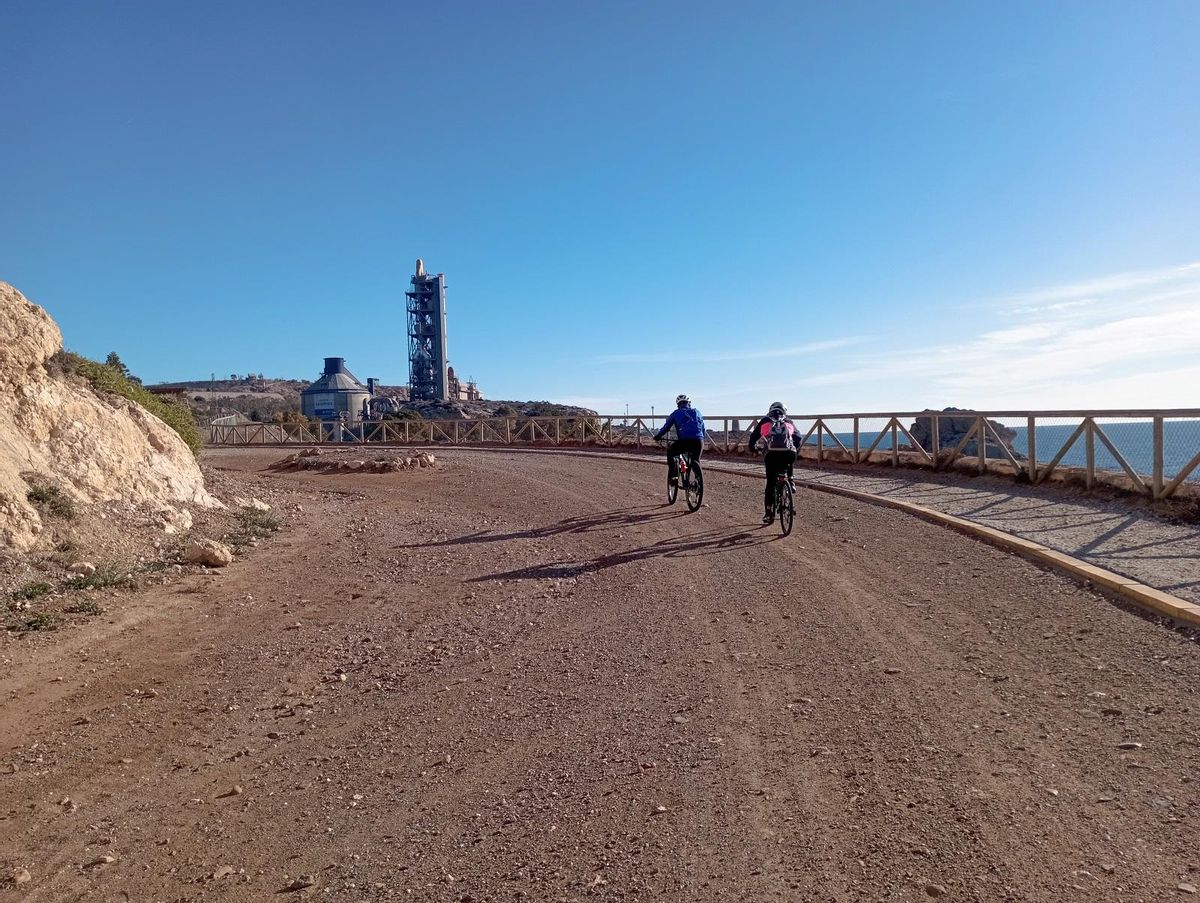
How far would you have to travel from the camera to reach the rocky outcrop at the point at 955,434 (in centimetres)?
1855

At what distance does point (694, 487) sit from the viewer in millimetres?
14930

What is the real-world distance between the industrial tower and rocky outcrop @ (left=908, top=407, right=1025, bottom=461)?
253 ft

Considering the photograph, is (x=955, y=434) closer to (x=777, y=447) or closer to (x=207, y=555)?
(x=777, y=447)

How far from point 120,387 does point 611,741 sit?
12.9 metres

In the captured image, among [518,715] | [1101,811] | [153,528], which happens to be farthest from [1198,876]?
[153,528]

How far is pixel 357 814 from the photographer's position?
421cm

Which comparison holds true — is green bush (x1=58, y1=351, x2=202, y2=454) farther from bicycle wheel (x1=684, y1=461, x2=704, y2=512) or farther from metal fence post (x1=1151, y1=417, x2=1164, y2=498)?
metal fence post (x1=1151, y1=417, x2=1164, y2=498)

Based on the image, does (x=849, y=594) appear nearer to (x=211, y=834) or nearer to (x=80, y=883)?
(x=211, y=834)

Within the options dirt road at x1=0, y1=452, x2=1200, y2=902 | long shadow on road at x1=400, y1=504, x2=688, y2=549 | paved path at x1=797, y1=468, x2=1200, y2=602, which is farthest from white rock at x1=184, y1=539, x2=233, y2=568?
paved path at x1=797, y1=468, x2=1200, y2=602

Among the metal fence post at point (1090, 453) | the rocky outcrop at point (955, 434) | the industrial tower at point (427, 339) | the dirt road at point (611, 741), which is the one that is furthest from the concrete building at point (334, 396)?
the dirt road at point (611, 741)

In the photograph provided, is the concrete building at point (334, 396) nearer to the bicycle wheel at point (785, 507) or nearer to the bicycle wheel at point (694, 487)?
the bicycle wheel at point (694, 487)

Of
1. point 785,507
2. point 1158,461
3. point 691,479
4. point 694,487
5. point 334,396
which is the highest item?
point 334,396

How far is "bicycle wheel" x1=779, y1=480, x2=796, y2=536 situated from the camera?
12.4 m

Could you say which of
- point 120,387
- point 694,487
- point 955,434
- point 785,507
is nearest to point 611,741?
point 785,507
